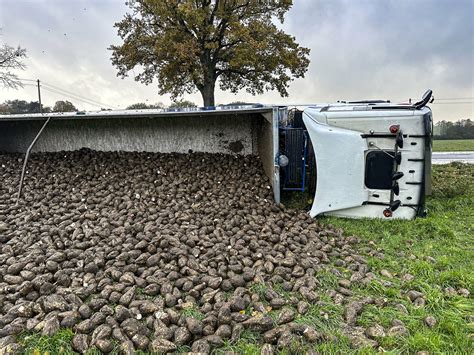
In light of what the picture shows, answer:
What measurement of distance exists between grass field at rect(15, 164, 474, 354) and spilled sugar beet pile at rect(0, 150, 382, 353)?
8 centimetres

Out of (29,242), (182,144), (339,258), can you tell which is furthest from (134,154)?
(339,258)

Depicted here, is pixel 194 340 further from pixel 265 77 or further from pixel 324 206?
pixel 265 77

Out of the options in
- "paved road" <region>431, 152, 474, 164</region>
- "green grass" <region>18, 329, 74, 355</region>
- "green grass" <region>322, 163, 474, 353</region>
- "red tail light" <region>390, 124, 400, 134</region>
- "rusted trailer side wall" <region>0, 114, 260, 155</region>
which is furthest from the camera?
"paved road" <region>431, 152, 474, 164</region>

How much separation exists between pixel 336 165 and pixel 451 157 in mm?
6699

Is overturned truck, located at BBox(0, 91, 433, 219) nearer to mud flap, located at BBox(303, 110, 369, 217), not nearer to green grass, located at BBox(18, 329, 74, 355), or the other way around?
mud flap, located at BBox(303, 110, 369, 217)

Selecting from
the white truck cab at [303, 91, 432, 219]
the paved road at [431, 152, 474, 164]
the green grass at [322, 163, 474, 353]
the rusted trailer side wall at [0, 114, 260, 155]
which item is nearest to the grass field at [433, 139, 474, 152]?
the paved road at [431, 152, 474, 164]

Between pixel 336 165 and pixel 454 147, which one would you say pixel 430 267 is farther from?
pixel 454 147

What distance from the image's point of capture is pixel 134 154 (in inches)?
197

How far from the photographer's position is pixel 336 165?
3.72m

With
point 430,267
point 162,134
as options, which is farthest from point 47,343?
point 162,134

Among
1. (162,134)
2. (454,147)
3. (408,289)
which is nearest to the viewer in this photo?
(408,289)

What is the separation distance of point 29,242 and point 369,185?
3604 millimetres

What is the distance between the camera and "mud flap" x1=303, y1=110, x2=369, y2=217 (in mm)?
3645

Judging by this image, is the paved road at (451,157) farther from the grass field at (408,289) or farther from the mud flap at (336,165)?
the mud flap at (336,165)
